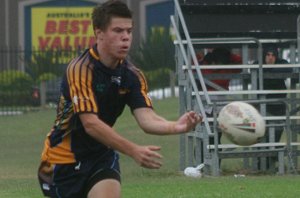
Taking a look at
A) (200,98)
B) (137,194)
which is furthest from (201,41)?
(137,194)

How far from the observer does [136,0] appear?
5012cm

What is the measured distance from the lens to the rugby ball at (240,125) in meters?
6.92

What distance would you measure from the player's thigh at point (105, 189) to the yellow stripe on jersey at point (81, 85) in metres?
0.53

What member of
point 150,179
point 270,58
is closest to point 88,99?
point 150,179

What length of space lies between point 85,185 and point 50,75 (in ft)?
92.7

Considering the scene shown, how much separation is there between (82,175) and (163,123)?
2.29 ft

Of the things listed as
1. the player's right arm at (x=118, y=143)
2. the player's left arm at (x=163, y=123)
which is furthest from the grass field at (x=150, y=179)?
the player's right arm at (x=118, y=143)

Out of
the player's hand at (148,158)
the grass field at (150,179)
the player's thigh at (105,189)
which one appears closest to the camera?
the player's hand at (148,158)

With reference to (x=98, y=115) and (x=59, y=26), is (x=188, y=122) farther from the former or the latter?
(x=59, y=26)

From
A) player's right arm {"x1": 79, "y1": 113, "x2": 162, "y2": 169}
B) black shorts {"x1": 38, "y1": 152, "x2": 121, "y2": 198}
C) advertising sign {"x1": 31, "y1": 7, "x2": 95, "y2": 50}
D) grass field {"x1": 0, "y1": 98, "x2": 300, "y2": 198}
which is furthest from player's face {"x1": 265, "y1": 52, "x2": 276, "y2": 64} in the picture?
advertising sign {"x1": 31, "y1": 7, "x2": 95, "y2": 50}

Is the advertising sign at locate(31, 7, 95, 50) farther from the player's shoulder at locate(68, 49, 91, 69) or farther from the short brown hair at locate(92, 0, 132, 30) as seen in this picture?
the short brown hair at locate(92, 0, 132, 30)

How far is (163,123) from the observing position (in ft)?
22.7

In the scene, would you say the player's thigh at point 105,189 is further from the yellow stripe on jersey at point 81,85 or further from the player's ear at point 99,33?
the player's ear at point 99,33

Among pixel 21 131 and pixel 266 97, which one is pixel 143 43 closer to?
pixel 21 131
